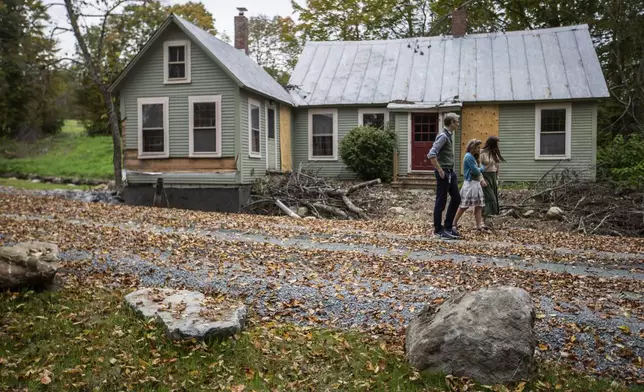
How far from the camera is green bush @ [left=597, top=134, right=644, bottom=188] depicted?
45.9 ft

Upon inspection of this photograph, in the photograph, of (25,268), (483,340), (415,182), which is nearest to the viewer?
(483,340)

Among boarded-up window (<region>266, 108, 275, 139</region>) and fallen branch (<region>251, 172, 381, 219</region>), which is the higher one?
boarded-up window (<region>266, 108, 275, 139</region>)

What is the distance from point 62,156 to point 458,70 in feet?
76.8

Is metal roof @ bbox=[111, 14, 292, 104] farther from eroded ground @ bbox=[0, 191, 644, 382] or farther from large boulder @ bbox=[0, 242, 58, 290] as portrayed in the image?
large boulder @ bbox=[0, 242, 58, 290]

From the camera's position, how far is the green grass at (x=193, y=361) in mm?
4211

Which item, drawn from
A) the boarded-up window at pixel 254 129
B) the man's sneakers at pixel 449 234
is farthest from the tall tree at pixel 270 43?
the man's sneakers at pixel 449 234

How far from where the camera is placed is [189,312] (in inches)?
200

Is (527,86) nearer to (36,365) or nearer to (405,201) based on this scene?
(405,201)

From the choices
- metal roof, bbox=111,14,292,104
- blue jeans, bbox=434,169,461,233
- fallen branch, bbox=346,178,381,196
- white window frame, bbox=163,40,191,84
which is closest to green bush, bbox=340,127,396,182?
fallen branch, bbox=346,178,381,196

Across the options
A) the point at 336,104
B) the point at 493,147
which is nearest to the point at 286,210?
the point at 493,147

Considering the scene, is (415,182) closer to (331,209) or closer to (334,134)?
(334,134)

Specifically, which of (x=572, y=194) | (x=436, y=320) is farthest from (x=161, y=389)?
(x=572, y=194)

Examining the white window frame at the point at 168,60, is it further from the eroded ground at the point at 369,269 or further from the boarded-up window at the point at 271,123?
the eroded ground at the point at 369,269

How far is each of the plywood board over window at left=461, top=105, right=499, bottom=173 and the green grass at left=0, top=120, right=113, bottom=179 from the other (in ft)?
56.5
